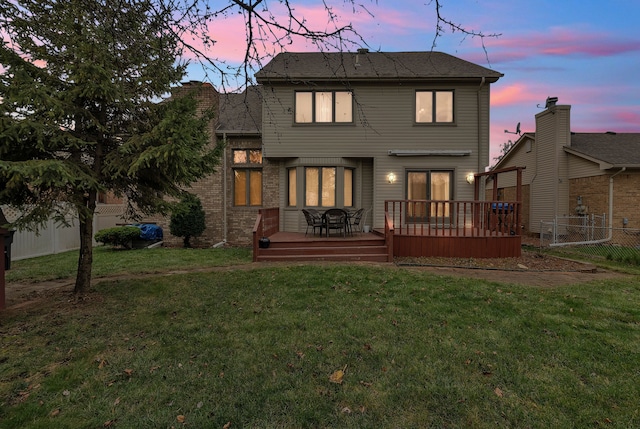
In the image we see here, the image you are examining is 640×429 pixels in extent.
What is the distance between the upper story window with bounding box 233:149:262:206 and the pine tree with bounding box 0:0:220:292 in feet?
23.9

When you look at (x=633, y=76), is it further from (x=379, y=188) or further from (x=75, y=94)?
(x=75, y=94)

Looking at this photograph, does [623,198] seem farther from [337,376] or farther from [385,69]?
[337,376]

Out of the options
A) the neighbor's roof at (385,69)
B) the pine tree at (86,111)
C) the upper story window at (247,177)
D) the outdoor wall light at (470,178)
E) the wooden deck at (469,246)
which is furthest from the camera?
the upper story window at (247,177)

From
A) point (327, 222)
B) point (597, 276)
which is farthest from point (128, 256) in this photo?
point (597, 276)

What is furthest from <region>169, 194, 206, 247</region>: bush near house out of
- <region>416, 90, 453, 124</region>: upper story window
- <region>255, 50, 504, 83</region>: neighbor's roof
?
<region>416, 90, 453, 124</region>: upper story window

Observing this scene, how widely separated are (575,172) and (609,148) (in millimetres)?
2238

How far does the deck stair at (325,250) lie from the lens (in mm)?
8766

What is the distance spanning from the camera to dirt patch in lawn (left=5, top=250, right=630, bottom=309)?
5752 mm

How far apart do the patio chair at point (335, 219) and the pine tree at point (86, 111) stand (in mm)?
4895

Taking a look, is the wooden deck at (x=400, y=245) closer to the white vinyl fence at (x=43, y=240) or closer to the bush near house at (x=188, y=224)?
the bush near house at (x=188, y=224)

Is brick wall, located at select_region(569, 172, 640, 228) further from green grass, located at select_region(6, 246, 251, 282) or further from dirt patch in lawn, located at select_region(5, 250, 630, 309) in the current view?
green grass, located at select_region(6, 246, 251, 282)

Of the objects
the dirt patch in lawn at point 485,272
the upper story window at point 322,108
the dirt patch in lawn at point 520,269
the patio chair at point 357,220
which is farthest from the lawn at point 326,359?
the upper story window at point 322,108

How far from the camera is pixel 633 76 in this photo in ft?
48.6

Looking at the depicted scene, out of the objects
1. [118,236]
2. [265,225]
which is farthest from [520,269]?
[118,236]
